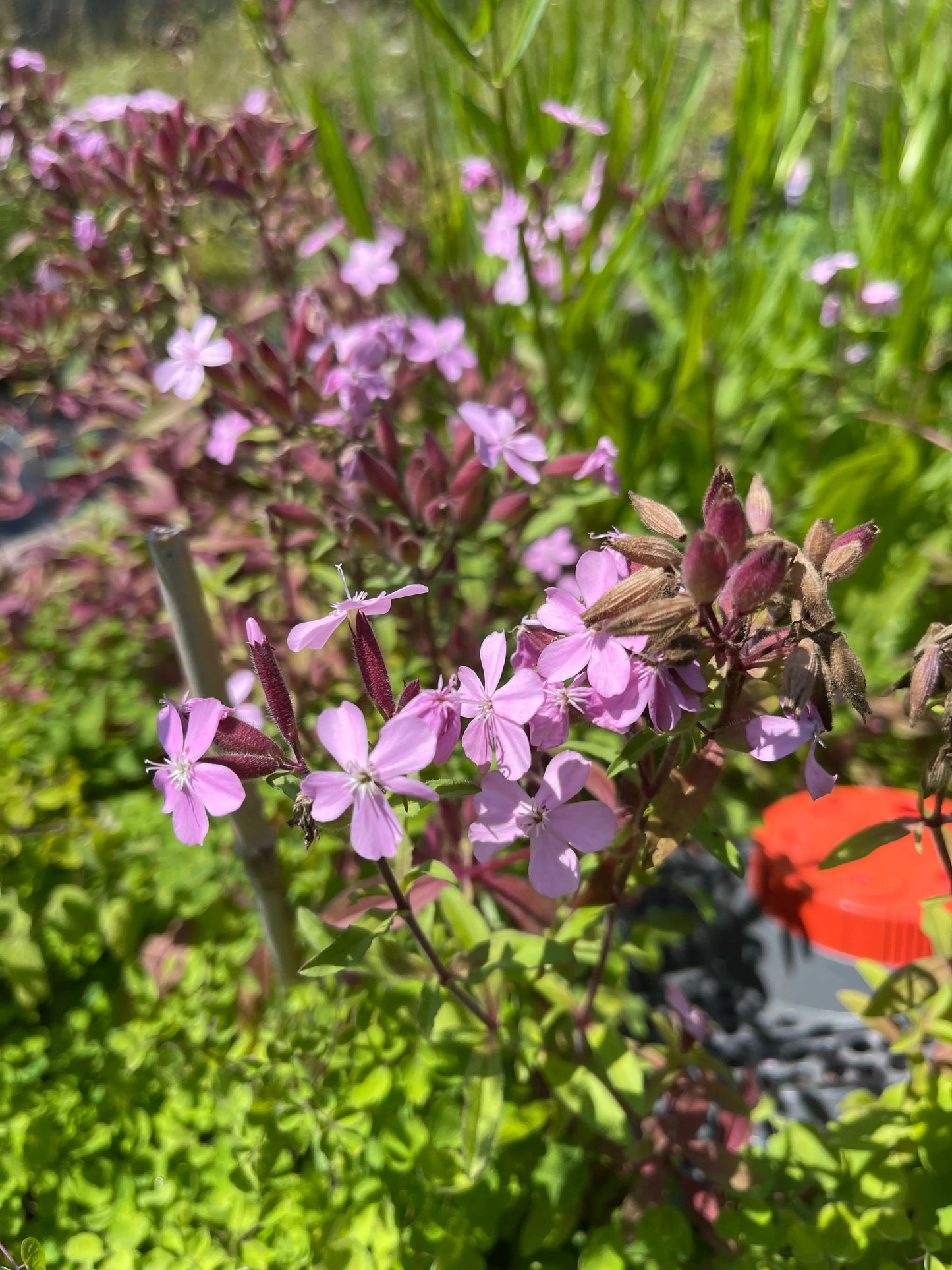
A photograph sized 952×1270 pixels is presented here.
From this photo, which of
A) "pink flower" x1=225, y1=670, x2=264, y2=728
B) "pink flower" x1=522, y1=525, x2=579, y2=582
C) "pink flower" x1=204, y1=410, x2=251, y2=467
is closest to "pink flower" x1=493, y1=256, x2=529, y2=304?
"pink flower" x1=522, y1=525, x2=579, y2=582

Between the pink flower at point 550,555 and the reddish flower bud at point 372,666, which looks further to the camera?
the pink flower at point 550,555

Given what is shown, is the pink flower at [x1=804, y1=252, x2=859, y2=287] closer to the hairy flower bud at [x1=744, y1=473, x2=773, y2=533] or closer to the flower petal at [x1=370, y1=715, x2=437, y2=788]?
the hairy flower bud at [x1=744, y1=473, x2=773, y2=533]

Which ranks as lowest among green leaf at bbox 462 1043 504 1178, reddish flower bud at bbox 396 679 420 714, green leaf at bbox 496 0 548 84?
green leaf at bbox 462 1043 504 1178

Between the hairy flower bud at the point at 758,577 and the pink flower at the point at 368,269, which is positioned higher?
the hairy flower bud at the point at 758,577

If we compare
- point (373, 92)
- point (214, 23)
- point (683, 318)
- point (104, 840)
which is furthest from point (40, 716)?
point (214, 23)

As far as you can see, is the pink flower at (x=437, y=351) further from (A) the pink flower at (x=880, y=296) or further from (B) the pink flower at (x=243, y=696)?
(A) the pink flower at (x=880, y=296)

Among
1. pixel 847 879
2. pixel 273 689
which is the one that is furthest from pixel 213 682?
pixel 847 879

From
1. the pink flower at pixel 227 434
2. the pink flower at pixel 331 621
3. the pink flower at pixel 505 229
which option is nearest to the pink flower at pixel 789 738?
the pink flower at pixel 331 621
